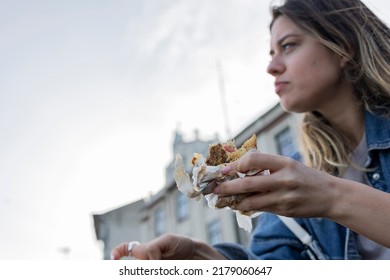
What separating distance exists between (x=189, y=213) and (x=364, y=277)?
8156mm

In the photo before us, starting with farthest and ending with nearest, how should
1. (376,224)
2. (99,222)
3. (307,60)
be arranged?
(99,222) → (307,60) → (376,224)

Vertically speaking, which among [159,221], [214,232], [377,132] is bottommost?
[377,132]

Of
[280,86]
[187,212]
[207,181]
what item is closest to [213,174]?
[207,181]

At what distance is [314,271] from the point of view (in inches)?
33.7

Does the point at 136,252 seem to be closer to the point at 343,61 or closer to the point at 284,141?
the point at 343,61

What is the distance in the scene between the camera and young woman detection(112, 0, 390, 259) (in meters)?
1.04

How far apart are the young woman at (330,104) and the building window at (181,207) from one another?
317 inches

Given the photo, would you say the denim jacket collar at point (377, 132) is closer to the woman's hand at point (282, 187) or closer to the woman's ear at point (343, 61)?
the woman's ear at point (343, 61)

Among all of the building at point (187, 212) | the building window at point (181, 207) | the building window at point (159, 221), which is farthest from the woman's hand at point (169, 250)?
the building window at point (159, 221)

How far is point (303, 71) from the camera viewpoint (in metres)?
1.02

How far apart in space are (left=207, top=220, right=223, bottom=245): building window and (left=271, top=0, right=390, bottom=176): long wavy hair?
273 inches

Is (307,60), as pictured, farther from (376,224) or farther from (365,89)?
(376,224)

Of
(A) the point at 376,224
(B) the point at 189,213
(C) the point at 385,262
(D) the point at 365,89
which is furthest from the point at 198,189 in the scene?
(B) the point at 189,213

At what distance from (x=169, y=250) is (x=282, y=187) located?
1.60 ft
